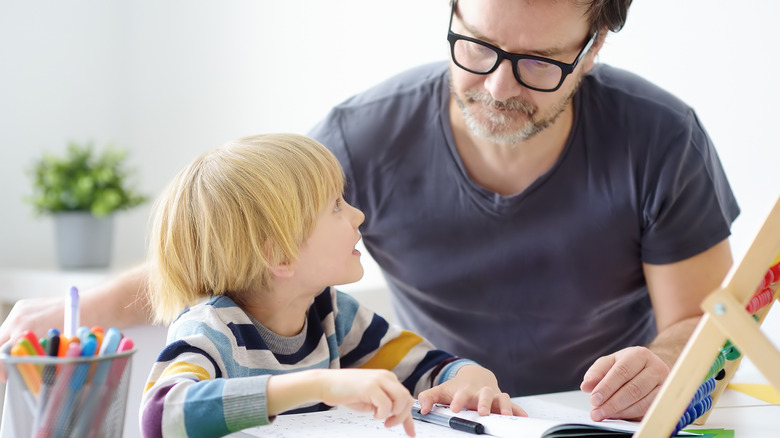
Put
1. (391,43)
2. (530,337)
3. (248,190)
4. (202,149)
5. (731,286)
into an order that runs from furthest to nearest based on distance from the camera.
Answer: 1. (202,149)
2. (391,43)
3. (530,337)
4. (248,190)
5. (731,286)

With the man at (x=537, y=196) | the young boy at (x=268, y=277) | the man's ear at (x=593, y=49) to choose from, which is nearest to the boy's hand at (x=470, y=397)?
the young boy at (x=268, y=277)

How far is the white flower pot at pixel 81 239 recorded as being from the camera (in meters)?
2.71

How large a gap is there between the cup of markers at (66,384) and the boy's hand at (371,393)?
19 centimetres

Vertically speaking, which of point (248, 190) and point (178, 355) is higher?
point (248, 190)

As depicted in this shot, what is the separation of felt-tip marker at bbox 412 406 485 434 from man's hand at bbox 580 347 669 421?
179 mm


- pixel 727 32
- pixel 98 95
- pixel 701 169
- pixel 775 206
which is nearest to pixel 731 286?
pixel 775 206

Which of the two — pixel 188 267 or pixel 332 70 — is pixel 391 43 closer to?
pixel 332 70

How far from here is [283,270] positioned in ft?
3.68

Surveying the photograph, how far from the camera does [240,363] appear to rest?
3.34ft

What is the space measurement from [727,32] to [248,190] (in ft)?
4.41

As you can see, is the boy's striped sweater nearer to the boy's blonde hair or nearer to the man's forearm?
the boy's blonde hair

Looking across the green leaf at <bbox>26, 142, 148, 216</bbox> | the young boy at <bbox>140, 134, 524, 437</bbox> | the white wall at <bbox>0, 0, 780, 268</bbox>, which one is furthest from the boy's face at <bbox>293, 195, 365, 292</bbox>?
the green leaf at <bbox>26, 142, 148, 216</bbox>

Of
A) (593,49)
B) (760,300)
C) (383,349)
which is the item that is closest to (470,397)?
(383,349)

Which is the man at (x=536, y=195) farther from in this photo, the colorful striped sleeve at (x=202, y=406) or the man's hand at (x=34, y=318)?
the colorful striped sleeve at (x=202, y=406)
